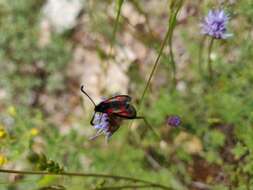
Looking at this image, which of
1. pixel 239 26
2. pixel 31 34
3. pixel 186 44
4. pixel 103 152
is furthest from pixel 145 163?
pixel 31 34

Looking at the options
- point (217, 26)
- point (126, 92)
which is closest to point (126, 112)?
point (217, 26)

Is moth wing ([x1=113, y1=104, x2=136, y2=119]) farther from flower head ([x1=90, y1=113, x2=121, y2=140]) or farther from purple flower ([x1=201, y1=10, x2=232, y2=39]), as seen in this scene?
purple flower ([x1=201, y1=10, x2=232, y2=39])

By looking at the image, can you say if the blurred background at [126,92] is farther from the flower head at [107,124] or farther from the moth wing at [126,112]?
the moth wing at [126,112]

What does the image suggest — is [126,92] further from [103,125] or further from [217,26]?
[103,125]

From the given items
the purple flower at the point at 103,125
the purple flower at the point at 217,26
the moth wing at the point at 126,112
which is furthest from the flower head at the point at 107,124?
the purple flower at the point at 217,26

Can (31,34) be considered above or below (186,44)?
above

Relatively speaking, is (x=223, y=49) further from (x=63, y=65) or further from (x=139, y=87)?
(x=63, y=65)
